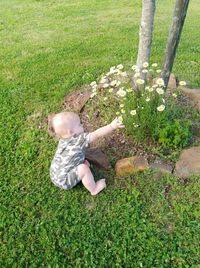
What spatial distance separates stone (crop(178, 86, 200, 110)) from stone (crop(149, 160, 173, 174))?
3.31 ft

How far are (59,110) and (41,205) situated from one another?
1433 mm

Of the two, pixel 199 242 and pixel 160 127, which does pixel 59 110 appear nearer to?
pixel 160 127

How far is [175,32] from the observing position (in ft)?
11.4

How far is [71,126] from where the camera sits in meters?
3.35

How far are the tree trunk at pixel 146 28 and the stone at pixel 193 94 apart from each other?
64 cm

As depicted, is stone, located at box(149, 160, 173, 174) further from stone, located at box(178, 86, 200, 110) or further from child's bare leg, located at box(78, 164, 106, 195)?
stone, located at box(178, 86, 200, 110)

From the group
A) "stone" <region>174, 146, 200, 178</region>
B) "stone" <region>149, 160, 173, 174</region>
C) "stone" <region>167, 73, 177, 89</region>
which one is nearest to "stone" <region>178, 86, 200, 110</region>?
"stone" <region>167, 73, 177, 89</region>

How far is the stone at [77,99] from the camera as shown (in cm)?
441

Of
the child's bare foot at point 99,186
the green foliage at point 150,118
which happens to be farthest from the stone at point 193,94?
the child's bare foot at point 99,186

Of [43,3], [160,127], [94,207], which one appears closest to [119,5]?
[43,3]

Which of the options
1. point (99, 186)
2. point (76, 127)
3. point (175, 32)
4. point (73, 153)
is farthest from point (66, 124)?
point (175, 32)

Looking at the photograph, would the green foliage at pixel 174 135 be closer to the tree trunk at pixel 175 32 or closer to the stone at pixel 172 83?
the tree trunk at pixel 175 32

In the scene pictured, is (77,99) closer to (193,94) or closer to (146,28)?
(146,28)

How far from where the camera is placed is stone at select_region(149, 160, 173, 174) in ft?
11.5
